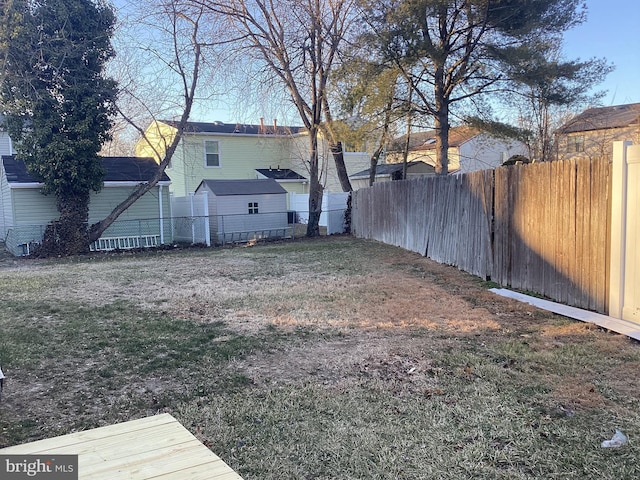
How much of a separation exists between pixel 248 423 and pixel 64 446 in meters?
1.32

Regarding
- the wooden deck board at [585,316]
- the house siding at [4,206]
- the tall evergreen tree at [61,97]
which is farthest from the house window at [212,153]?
the wooden deck board at [585,316]

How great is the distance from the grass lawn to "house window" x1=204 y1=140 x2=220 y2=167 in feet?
57.4

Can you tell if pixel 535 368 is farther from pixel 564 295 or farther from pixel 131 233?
pixel 131 233

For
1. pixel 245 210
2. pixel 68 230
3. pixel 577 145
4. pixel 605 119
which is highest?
pixel 605 119

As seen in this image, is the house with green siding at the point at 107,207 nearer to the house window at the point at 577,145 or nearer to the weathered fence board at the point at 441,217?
the weathered fence board at the point at 441,217

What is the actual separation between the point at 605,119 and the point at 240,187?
18.2 metres

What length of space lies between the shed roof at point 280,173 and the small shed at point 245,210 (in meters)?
5.80

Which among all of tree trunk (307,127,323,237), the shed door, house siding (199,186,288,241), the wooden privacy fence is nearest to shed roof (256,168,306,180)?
house siding (199,186,288,241)

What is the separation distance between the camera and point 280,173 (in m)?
26.2

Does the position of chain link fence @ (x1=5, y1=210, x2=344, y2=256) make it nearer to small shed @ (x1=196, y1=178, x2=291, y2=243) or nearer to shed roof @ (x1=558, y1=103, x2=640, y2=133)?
small shed @ (x1=196, y1=178, x2=291, y2=243)

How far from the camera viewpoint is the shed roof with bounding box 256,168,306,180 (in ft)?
84.1

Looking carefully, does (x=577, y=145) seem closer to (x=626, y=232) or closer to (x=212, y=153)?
(x=212, y=153)

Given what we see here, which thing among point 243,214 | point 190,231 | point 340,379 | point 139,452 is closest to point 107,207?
point 190,231

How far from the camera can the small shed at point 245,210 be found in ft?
59.9
